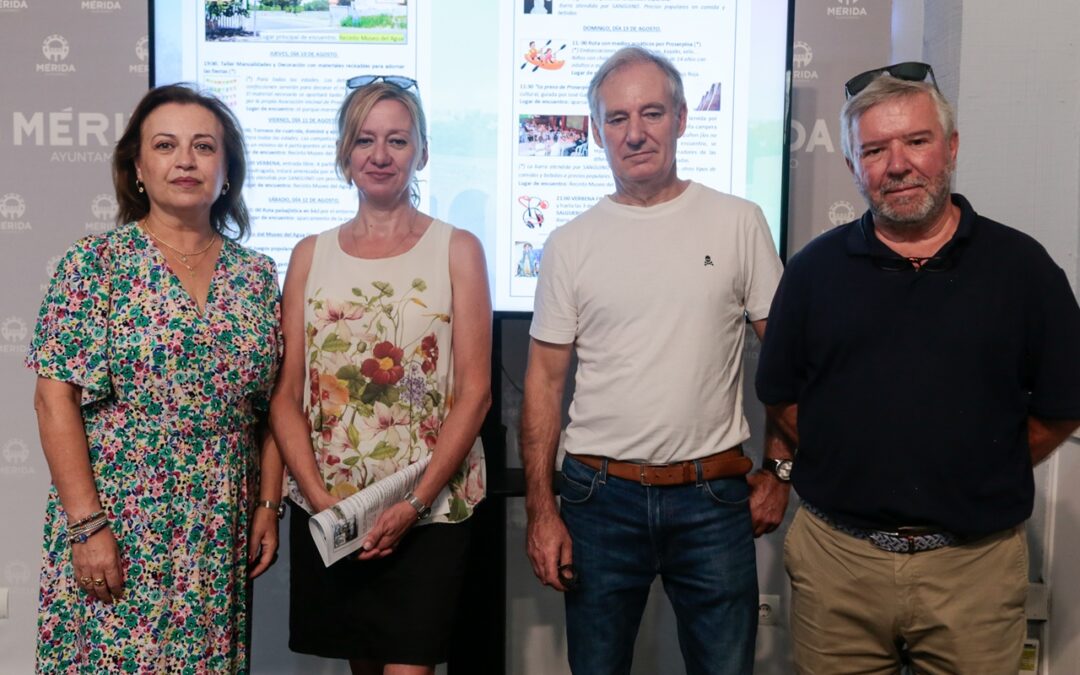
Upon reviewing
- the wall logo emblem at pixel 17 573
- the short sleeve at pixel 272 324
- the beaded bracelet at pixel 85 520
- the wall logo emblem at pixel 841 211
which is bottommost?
the wall logo emblem at pixel 17 573

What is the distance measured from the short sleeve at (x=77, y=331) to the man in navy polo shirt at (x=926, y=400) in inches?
53.8

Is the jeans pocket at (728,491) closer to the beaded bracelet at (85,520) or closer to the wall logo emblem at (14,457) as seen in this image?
the beaded bracelet at (85,520)

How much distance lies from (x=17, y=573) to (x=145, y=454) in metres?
1.63

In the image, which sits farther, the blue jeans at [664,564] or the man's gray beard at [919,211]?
the blue jeans at [664,564]

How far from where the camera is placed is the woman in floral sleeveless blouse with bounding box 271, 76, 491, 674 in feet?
6.20

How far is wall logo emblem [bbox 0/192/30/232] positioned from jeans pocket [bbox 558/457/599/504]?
2.06 metres

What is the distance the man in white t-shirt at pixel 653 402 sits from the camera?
1838 mm

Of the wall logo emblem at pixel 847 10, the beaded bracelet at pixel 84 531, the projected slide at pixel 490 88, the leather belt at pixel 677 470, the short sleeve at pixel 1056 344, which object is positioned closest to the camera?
the short sleeve at pixel 1056 344

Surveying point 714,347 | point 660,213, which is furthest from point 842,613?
point 660,213

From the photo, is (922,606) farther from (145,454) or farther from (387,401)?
(145,454)

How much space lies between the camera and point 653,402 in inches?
72.4

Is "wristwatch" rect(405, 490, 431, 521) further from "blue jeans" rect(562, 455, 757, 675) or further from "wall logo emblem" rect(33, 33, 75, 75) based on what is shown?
"wall logo emblem" rect(33, 33, 75, 75)

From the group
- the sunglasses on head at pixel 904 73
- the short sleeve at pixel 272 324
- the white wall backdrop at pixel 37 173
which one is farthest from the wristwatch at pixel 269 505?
the sunglasses on head at pixel 904 73

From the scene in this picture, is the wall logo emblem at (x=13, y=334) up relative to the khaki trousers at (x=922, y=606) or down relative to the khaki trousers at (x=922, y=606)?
up
